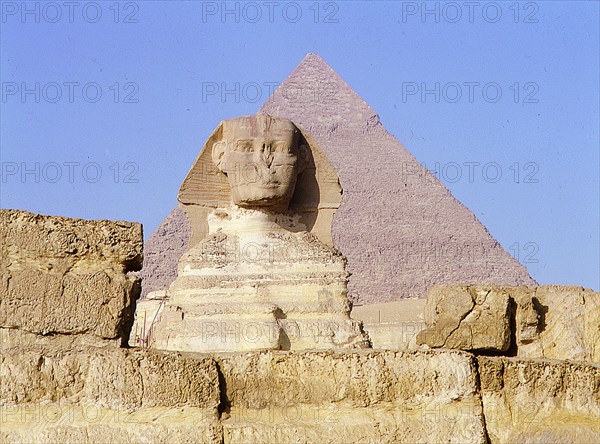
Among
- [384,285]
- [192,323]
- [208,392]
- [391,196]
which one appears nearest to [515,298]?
[208,392]

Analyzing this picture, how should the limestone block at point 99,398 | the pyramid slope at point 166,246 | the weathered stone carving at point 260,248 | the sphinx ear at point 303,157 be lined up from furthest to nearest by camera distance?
the pyramid slope at point 166,246, the sphinx ear at point 303,157, the weathered stone carving at point 260,248, the limestone block at point 99,398

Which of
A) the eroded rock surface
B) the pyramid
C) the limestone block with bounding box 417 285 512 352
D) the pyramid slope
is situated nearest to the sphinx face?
the eroded rock surface

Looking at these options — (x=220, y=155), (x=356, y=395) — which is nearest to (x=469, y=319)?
(x=356, y=395)

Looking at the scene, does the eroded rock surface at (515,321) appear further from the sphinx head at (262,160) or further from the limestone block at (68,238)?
the sphinx head at (262,160)

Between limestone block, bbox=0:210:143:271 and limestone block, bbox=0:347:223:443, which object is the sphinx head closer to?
limestone block, bbox=0:210:143:271

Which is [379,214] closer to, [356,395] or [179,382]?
[356,395]

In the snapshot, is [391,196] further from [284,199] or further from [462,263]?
[284,199]

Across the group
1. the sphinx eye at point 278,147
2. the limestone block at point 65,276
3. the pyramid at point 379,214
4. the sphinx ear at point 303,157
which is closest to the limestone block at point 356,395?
the limestone block at point 65,276
